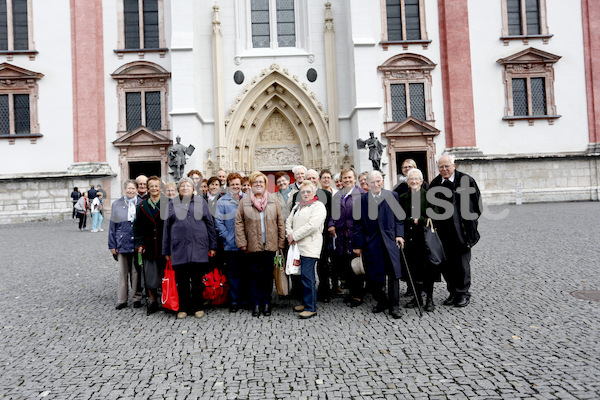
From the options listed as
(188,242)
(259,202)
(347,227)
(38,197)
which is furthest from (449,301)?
(38,197)

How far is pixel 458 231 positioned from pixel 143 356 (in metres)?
4.01

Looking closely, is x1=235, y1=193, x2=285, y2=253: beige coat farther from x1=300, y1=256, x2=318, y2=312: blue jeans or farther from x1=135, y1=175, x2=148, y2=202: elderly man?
x1=135, y1=175, x2=148, y2=202: elderly man

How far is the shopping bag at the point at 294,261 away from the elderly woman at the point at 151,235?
1.76m

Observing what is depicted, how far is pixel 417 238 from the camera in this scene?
231 inches

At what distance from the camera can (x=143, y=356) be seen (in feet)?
14.3

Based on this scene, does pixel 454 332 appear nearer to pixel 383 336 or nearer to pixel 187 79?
pixel 383 336

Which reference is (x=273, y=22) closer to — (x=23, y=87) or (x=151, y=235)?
(x=23, y=87)

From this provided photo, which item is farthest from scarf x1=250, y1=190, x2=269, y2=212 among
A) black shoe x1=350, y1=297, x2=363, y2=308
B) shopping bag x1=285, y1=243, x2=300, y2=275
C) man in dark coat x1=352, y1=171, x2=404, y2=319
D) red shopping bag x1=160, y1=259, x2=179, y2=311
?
black shoe x1=350, y1=297, x2=363, y2=308

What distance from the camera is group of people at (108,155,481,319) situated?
5695 mm

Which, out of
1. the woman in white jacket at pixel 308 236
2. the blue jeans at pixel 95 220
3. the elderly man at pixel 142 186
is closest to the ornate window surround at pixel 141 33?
the blue jeans at pixel 95 220

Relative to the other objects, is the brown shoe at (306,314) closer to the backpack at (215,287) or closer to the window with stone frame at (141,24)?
the backpack at (215,287)

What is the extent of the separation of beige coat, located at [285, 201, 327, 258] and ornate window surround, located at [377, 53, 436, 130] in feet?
56.6

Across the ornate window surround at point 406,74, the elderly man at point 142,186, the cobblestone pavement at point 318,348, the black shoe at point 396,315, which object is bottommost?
the cobblestone pavement at point 318,348

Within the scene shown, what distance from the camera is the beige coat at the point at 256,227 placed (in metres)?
5.81
